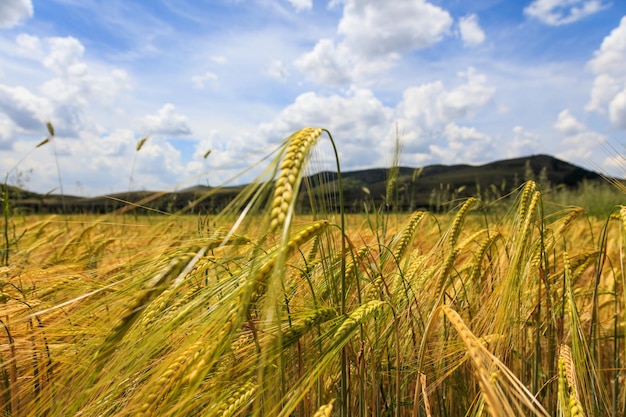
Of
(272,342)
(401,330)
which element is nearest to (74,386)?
(272,342)

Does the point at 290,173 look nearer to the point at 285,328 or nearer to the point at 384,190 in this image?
the point at 285,328

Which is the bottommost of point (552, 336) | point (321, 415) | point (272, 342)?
point (552, 336)

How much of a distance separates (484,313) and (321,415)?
85 centimetres

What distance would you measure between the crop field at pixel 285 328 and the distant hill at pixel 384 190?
0.13 meters

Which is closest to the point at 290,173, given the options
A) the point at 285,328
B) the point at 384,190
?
the point at 285,328

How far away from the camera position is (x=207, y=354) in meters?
0.76

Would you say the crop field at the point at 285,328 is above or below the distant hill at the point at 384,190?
below

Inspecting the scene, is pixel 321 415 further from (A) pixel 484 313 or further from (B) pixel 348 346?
(A) pixel 484 313

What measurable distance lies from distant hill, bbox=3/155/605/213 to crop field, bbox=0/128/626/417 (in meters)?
0.13

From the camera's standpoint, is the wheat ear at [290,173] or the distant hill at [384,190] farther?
the distant hill at [384,190]

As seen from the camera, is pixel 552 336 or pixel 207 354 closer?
pixel 207 354

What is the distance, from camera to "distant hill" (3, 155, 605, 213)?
58.5 inches

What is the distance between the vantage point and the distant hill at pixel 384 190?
1487 millimetres

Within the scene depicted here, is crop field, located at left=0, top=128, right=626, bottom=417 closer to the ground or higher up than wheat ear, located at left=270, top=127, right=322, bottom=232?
closer to the ground
